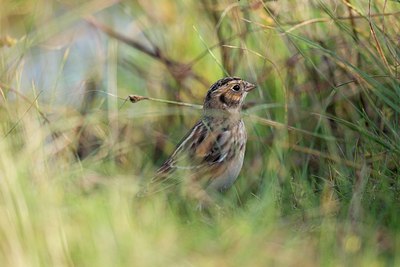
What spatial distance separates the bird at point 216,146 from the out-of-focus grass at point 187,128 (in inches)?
5.1

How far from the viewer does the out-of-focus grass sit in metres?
3.65

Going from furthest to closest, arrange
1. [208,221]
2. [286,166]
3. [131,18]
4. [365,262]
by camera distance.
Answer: [131,18] → [286,166] → [208,221] → [365,262]

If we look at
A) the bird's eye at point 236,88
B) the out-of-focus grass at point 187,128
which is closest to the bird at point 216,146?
the bird's eye at point 236,88

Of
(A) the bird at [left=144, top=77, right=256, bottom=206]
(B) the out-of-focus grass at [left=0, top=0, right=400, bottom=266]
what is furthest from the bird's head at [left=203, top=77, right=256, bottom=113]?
(B) the out-of-focus grass at [left=0, top=0, right=400, bottom=266]

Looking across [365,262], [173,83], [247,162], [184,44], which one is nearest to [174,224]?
[365,262]

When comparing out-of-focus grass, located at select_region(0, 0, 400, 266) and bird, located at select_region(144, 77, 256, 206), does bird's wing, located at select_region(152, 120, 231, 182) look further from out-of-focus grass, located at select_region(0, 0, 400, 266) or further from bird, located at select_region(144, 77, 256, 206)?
out-of-focus grass, located at select_region(0, 0, 400, 266)

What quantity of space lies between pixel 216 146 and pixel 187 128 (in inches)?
41.0

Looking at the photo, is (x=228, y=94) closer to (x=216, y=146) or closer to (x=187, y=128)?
(x=216, y=146)

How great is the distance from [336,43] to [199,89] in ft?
4.32

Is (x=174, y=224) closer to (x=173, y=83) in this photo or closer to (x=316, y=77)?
(x=316, y=77)

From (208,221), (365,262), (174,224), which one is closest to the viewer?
(365,262)

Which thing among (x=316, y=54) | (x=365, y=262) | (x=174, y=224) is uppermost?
(x=316, y=54)

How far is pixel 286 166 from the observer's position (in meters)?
5.38

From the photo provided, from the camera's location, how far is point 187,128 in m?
6.78
